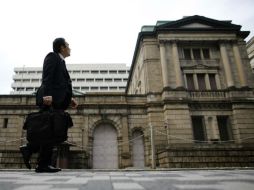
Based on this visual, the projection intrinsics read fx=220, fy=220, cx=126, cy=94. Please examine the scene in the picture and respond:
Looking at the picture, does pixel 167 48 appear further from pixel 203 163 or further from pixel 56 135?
pixel 56 135

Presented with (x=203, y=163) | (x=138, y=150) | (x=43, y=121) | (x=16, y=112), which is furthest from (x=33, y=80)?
(x=43, y=121)

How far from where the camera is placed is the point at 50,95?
3383 millimetres

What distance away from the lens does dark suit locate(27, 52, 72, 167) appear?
3.40 meters

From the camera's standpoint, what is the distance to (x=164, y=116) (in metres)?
18.4

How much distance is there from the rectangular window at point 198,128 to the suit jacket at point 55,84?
16508mm

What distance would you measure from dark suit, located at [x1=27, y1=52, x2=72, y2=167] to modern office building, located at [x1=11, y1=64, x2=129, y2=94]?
218 ft

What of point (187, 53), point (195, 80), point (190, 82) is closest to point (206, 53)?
point (187, 53)

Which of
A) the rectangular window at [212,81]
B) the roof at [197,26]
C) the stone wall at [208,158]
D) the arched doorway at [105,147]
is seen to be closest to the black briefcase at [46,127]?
the stone wall at [208,158]

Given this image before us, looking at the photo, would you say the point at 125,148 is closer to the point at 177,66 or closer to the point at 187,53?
the point at 177,66

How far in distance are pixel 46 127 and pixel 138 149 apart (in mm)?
15990

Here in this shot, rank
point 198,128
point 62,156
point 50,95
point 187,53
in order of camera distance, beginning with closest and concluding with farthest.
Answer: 1. point 50,95
2. point 62,156
3. point 198,128
4. point 187,53

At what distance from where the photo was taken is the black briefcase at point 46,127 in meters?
3.15

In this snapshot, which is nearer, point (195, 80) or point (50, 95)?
point (50, 95)

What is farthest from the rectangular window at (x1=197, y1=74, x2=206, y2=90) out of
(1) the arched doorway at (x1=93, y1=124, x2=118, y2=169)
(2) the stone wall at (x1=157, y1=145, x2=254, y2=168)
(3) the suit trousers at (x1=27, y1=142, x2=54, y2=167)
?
(3) the suit trousers at (x1=27, y1=142, x2=54, y2=167)
